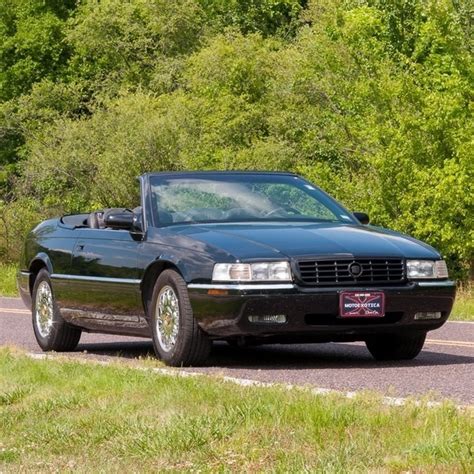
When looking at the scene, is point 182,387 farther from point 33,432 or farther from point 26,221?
point 26,221

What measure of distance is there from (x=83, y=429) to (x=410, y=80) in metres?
26.3

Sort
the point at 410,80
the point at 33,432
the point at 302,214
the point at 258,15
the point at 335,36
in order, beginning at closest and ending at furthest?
the point at 33,432, the point at 302,214, the point at 410,80, the point at 335,36, the point at 258,15

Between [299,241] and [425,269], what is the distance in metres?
0.99

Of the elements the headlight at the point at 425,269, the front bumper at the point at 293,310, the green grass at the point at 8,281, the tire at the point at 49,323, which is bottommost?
the green grass at the point at 8,281

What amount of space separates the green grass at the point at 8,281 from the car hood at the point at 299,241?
1937 centimetres

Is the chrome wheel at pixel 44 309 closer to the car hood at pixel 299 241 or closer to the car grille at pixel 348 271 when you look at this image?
the car hood at pixel 299 241

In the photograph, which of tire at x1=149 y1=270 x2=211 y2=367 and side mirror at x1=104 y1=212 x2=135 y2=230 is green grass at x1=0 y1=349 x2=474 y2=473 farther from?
side mirror at x1=104 y1=212 x2=135 y2=230

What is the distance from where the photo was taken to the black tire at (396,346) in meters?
12.6

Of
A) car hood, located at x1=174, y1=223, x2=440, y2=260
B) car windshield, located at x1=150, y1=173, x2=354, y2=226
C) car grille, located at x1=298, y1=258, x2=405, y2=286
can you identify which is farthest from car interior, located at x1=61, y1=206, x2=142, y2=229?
car grille, located at x1=298, y1=258, x2=405, y2=286

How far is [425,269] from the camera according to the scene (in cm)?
1195

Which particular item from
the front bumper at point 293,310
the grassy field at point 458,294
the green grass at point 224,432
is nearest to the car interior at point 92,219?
the front bumper at point 293,310

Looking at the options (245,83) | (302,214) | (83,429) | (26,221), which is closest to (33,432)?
(83,429)

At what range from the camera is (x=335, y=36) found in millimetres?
39062

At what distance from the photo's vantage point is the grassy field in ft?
65.4
